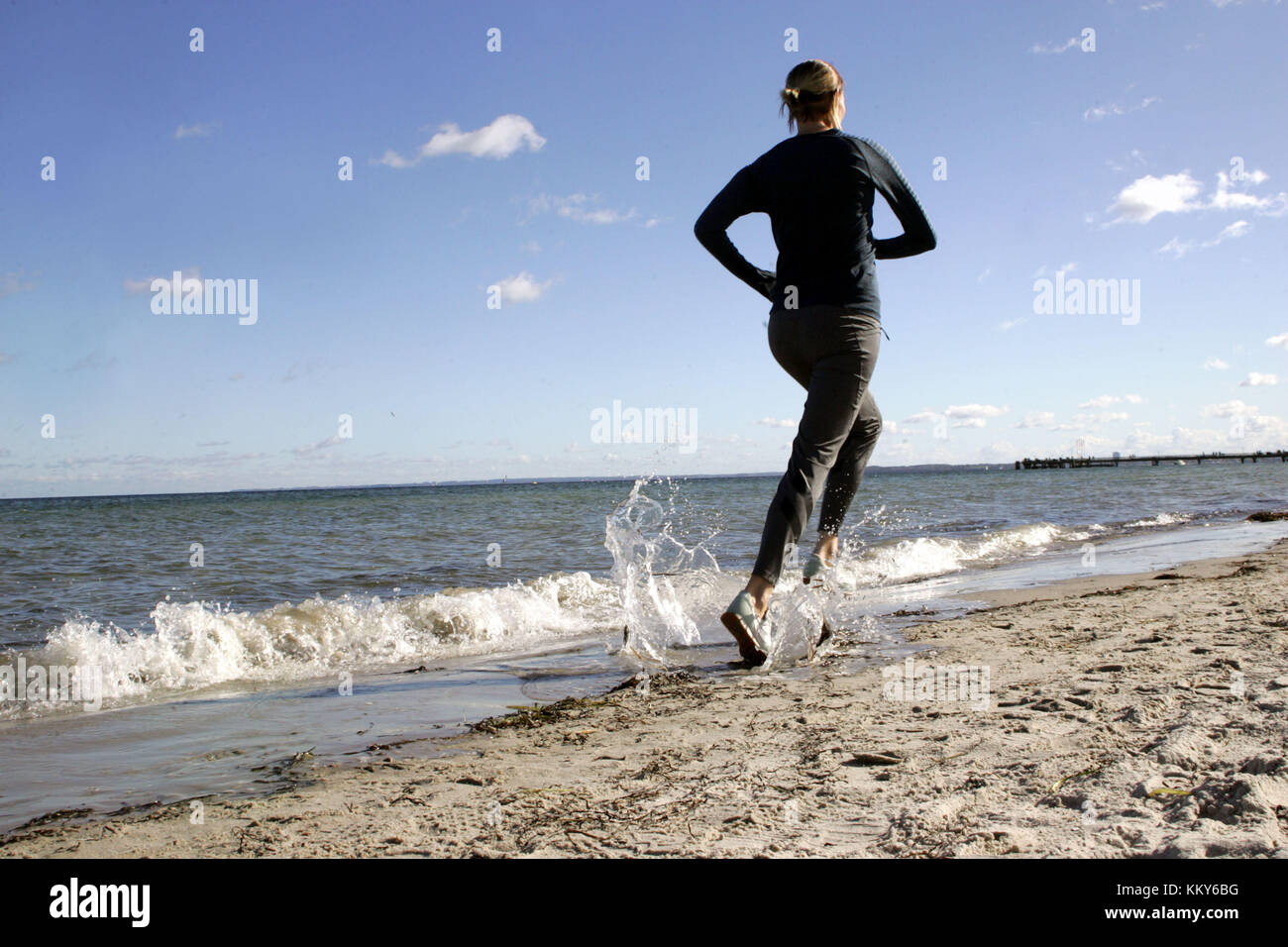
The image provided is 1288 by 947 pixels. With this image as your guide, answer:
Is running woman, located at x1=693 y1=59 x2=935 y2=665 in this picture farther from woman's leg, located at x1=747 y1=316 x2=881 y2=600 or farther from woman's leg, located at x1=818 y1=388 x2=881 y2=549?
woman's leg, located at x1=818 y1=388 x2=881 y2=549

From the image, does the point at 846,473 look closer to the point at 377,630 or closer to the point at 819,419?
the point at 819,419

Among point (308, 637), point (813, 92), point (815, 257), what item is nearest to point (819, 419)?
point (815, 257)

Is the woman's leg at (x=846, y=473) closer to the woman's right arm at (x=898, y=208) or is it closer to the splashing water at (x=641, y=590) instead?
the woman's right arm at (x=898, y=208)

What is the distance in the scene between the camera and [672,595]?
629cm

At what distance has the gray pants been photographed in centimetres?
346

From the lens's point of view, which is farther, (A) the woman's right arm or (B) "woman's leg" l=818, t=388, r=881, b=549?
(B) "woman's leg" l=818, t=388, r=881, b=549

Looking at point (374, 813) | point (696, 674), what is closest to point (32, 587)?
Result: point (696, 674)

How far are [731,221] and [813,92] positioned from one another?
617 millimetres

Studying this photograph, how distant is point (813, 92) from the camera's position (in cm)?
348

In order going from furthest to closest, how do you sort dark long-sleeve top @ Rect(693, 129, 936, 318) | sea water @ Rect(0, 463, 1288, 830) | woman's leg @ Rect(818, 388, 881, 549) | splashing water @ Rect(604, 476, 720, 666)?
splashing water @ Rect(604, 476, 720, 666) → woman's leg @ Rect(818, 388, 881, 549) → sea water @ Rect(0, 463, 1288, 830) → dark long-sleeve top @ Rect(693, 129, 936, 318)

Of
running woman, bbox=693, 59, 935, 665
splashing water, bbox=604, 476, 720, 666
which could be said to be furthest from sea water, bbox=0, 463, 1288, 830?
running woman, bbox=693, 59, 935, 665

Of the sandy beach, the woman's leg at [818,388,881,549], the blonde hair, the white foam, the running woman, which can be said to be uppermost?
the blonde hair
